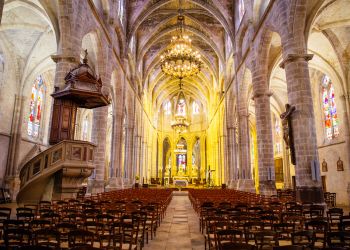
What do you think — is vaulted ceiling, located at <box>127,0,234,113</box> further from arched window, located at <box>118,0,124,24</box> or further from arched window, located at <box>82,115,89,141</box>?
arched window, located at <box>82,115,89,141</box>

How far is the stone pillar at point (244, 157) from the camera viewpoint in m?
19.0

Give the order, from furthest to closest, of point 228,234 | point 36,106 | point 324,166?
1. point 36,106
2. point 324,166
3. point 228,234

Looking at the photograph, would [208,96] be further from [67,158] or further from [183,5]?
[67,158]

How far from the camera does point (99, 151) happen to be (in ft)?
50.3

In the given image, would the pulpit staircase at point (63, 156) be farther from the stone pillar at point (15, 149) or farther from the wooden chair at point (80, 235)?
the stone pillar at point (15, 149)

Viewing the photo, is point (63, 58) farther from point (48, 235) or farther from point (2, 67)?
point (2, 67)

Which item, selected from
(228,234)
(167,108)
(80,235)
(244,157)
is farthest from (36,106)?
(167,108)

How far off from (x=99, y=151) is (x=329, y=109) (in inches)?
648

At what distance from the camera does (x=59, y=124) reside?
33.6 ft

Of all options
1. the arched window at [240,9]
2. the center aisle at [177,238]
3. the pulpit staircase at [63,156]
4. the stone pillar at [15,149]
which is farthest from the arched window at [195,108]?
the center aisle at [177,238]

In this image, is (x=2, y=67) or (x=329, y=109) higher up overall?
(x=2, y=67)

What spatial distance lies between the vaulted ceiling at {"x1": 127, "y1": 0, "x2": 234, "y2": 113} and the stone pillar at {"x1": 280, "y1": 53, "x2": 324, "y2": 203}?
12.7 metres

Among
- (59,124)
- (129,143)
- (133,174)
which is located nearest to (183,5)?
(129,143)

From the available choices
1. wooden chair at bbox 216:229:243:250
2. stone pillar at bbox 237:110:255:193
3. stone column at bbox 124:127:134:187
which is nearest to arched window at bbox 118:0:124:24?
stone column at bbox 124:127:134:187
